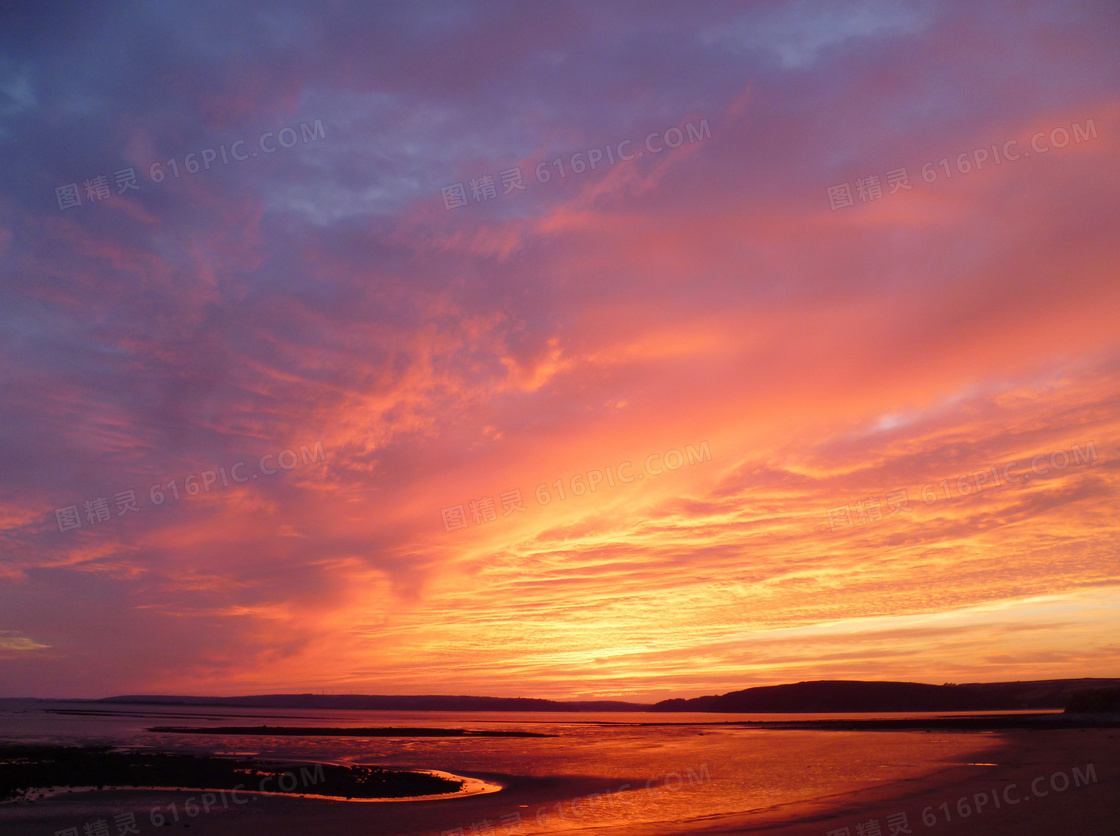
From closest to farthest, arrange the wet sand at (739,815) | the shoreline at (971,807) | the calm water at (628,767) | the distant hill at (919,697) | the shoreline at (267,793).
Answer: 1. the shoreline at (971,807)
2. the wet sand at (739,815)
3. the calm water at (628,767)
4. the shoreline at (267,793)
5. the distant hill at (919,697)

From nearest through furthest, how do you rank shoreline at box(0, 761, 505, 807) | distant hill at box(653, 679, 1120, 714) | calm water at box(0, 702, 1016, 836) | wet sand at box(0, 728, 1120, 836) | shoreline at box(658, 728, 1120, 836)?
1. shoreline at box(658, 728, 1120, 836)
2. wet sand at box(0, 728, 1120, 836)
3. calm water at box(0, 702, 1016, 836)
4. shoreline at box(0, 761, 505, 807)
5. distant hill at box(653, 679, 1120, 714)

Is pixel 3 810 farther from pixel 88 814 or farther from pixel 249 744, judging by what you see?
pixel 249 744

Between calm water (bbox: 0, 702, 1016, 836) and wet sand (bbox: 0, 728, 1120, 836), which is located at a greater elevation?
wet sand (bbox: 0, 728, 1120, 836)

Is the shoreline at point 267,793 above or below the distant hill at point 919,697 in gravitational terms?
above

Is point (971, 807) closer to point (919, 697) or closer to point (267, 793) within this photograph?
point (267, 793)

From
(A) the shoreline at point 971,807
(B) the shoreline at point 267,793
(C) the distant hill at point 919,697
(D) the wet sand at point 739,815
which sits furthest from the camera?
(C) the distant hill at point 919,697

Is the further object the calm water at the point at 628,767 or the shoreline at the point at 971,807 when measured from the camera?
the calm water at the point at 628,767

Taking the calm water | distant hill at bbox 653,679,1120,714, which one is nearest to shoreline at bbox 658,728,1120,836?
the calm water

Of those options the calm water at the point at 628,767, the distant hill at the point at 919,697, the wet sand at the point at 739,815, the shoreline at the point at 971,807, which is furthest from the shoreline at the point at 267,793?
the distant hill at the point at 919,697

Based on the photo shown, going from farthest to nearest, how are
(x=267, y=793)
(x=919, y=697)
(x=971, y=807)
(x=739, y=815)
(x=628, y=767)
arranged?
(x=919, y=697) < (x=628, y=767) < (x=267, y=793) < (x=739, y=815) < (x=971, y=807)

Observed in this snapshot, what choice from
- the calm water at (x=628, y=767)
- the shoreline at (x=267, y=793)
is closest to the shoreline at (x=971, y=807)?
the calm water at (x=628, y=767)

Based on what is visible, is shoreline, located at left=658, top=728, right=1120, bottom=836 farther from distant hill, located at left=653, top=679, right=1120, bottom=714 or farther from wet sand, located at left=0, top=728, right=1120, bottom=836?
distant hill, located at left=653, top=679, right=1120, bottom=714

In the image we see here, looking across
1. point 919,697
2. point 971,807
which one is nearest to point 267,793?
point 971,807

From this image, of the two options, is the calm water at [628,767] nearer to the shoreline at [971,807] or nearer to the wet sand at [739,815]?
the wet sand at [739,815]
